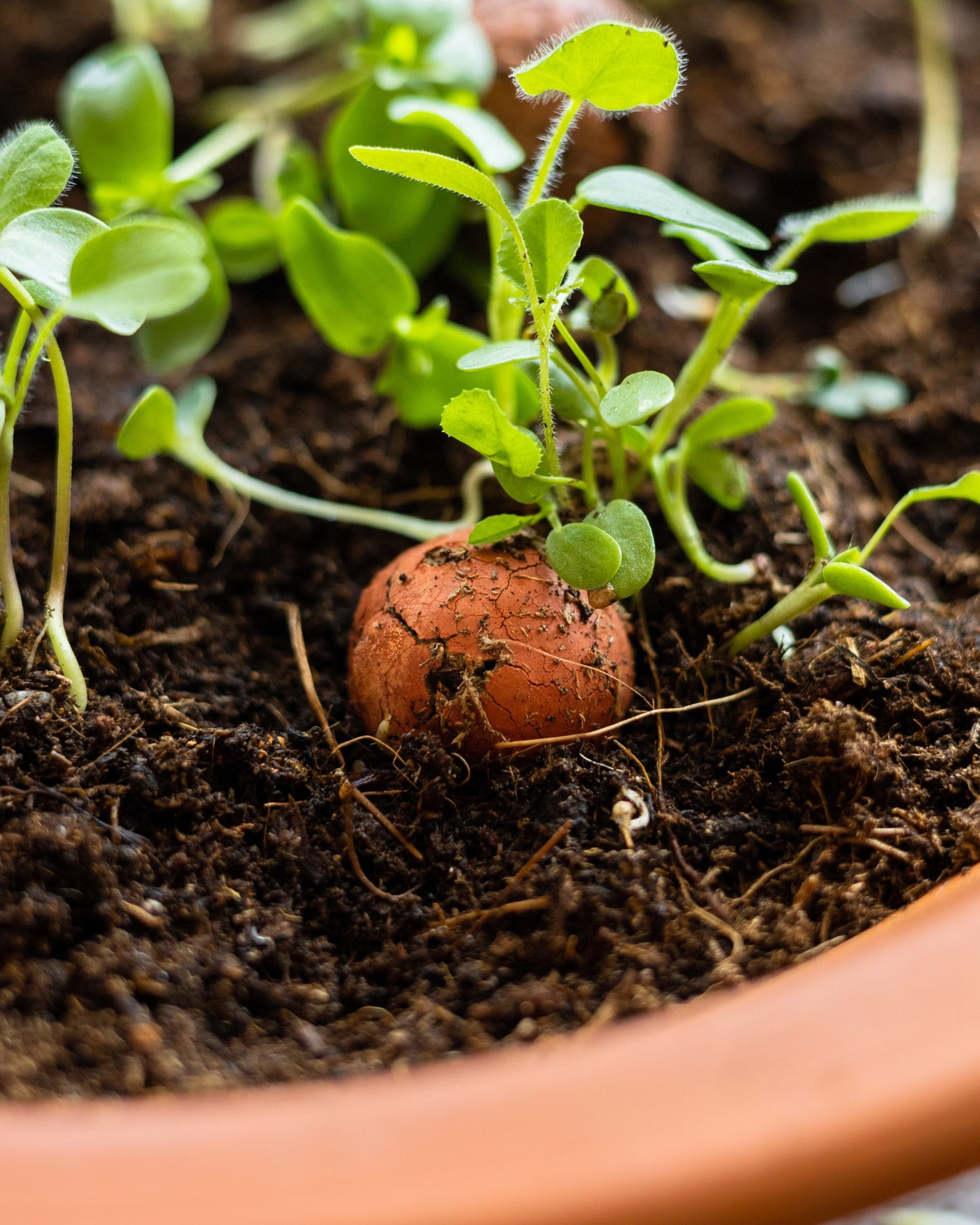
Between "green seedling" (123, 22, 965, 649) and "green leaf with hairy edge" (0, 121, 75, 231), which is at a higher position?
"green leaf with hairy edge" (0, 121, 75, 231)

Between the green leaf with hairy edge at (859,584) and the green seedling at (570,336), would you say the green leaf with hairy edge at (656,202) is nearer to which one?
the green seedling at (570,336)

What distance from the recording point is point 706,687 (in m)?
0.76

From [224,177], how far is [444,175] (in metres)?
0.80

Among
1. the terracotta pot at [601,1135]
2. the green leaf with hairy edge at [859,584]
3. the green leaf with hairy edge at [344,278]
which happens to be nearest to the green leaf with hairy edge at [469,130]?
the green leaf with hairy edge at [344,278]

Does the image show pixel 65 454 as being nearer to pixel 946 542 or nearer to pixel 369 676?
pixel 369 676

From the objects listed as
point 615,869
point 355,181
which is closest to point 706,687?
point 615,869

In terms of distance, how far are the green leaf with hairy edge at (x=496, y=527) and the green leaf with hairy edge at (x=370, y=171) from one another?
1.48 ft

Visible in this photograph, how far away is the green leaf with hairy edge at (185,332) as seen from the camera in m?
0.97

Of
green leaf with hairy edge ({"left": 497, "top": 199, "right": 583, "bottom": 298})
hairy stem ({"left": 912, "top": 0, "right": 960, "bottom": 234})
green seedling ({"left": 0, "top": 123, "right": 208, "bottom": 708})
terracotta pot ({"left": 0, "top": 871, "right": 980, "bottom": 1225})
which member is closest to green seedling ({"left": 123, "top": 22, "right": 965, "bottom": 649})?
green leaf with hairy edge ({"left": 497, "top": 199, "right": 583, "bottom": 298})

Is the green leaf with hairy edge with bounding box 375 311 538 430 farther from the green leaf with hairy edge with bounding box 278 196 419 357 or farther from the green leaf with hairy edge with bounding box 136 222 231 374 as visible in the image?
the green leaf with hairy edge with bounding box 136 222 231 374

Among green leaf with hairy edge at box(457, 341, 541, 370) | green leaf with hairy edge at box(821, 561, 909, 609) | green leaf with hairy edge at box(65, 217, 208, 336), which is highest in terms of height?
green leaf with hairy edge at box(65, 217, 208, 336)

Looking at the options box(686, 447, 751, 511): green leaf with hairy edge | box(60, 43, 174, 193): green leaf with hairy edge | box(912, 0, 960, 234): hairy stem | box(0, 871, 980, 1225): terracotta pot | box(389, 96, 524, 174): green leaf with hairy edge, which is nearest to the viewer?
box(0, 871, 980, 1225): terracotta pot

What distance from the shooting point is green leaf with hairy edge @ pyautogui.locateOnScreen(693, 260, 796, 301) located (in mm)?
638

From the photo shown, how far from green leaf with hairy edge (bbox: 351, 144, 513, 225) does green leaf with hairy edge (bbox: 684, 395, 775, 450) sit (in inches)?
8.9
